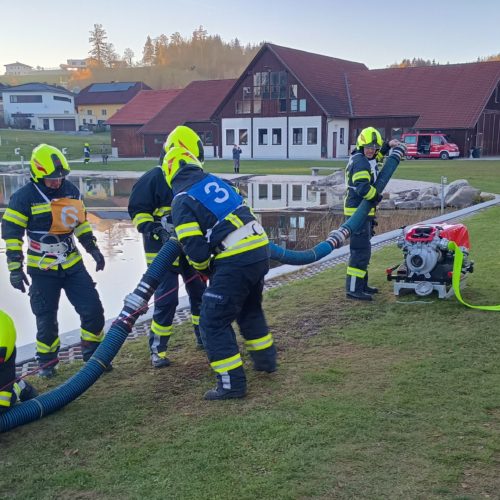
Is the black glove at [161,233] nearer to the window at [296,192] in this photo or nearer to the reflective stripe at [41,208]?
the reflective stripe at [41,208]

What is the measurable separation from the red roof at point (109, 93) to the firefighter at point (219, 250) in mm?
77260

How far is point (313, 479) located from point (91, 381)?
6.49 ft

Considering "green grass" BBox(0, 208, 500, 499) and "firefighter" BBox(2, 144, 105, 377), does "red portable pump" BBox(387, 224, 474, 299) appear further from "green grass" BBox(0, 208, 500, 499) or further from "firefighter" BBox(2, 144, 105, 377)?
"firefighter" BBox(2, 144, 105, 377)

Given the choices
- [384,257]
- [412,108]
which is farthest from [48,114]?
[384,257]

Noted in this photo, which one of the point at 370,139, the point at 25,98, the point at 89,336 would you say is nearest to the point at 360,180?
the point at 370,139

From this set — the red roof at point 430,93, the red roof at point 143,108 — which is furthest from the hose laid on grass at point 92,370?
the red roof at point 143,108

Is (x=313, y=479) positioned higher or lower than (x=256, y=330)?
lower

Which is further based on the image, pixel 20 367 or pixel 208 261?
pixel 20 367

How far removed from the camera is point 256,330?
4781 millimetres

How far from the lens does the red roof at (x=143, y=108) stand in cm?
5060

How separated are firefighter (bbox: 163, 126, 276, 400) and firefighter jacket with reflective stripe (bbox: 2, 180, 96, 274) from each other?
118cm

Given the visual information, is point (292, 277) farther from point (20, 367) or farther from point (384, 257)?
point (20, 367)

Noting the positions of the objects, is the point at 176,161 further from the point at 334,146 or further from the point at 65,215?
the point at 334,146

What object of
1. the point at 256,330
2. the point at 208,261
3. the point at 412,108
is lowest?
the point at 256,330
